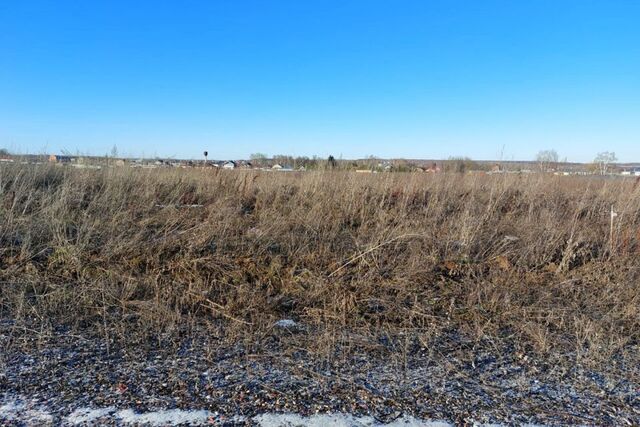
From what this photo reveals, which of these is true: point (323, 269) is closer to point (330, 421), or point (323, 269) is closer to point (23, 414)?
point (330, 421)

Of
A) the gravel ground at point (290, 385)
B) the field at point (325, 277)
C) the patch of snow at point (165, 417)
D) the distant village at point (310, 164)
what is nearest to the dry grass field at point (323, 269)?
the field at point (325, 277)

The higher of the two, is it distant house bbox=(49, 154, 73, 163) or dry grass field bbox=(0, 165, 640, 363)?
distant house bbox=(49, 154, 73, 163)

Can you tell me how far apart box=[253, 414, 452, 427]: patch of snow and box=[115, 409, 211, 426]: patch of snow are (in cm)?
30

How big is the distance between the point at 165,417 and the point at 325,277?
2.31m

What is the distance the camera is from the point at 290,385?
7.39 feet

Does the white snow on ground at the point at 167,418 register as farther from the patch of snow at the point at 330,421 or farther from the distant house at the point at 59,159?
the distant house at the point at 59,159

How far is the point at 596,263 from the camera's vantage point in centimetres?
443

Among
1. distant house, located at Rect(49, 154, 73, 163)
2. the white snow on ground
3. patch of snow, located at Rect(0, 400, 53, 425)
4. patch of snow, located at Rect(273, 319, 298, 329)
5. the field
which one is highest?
distant house, located at Rect(49, 154, 73, 163)

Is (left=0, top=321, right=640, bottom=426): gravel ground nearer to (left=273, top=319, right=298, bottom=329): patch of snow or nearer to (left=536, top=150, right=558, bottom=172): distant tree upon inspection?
(left=273, top=319, right=298, bottom=329): patch of snow

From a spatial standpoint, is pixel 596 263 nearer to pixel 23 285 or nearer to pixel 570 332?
pixel 570 332

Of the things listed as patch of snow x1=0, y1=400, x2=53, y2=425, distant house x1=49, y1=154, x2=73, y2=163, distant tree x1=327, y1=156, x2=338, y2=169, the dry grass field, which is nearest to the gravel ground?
patch of snow x1=0, y1=400, x2=53, y2=425

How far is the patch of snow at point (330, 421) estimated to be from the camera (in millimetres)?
1914

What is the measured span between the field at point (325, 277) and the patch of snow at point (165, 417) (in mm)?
726

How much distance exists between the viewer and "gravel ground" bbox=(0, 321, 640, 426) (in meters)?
2.00
